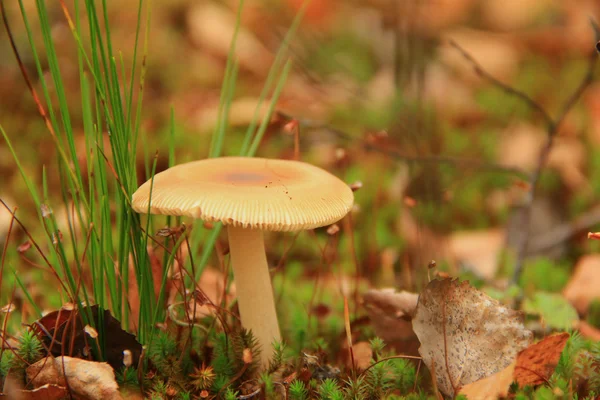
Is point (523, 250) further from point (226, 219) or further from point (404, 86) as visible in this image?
point (226, 219)

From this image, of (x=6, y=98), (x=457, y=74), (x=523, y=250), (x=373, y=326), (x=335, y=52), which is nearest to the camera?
(x=373, y=326)

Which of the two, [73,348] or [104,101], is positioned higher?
[104,101]

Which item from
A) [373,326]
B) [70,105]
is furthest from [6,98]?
[373,326]

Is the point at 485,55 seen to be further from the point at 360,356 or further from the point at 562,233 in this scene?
the point at 360,356

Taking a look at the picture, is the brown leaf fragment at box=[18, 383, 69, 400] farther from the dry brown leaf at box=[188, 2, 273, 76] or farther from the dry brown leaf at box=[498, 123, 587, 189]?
→ the dry brown leaf at box=[188, 2, 273, 76]

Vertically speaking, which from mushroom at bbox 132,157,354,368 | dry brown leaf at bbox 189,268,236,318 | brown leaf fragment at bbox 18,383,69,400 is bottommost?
dry brown leaf at bbox 189,268,236,318

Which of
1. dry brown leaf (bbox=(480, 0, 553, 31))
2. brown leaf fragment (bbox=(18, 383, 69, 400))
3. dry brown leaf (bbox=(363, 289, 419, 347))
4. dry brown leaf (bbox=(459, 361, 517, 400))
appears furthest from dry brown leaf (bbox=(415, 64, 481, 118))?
brown leaf fragment (bbox=(18, 383, 69, 400))

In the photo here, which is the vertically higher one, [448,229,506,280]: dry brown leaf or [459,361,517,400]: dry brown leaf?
[459,361,517,400]: dry brown leaf
